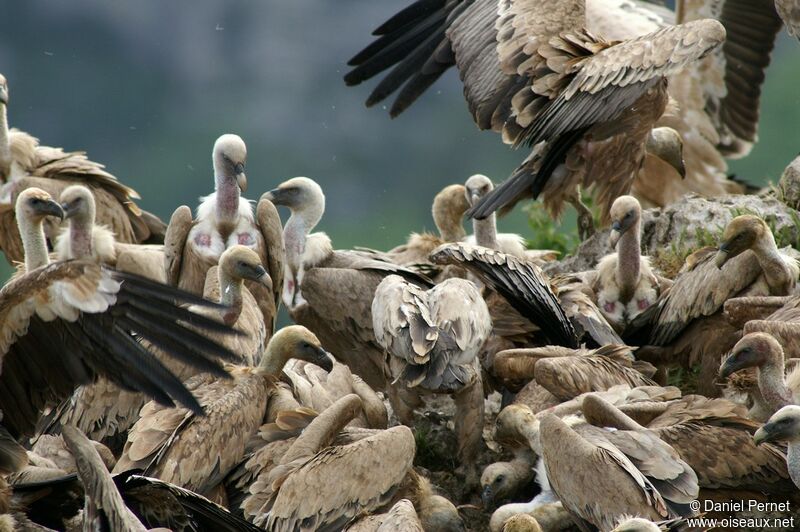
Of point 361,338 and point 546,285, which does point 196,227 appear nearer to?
point 361,338

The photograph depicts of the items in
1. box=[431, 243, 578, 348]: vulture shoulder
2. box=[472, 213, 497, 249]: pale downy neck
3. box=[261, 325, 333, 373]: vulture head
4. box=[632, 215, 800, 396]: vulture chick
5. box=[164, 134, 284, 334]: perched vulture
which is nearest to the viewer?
box=[261, 325, 333, 373]: vulture head

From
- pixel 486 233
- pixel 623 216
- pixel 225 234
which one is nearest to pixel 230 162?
pixel 225 234

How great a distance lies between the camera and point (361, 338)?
20.7 feet

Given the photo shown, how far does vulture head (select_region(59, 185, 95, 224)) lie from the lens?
6625 mm

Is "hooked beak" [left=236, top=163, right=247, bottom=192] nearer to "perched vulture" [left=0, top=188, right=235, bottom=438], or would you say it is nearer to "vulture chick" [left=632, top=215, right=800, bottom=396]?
"vulture chick" [left=632, top=215, right=800, bottom=396]

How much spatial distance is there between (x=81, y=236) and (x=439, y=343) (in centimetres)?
224

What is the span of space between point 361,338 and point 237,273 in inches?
29.4

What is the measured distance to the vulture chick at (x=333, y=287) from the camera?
6.25 m

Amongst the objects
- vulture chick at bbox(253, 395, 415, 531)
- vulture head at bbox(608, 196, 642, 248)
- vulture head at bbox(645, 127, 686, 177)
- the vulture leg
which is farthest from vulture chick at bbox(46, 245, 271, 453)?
vulture head at bbox(645, 127, 686, 177)

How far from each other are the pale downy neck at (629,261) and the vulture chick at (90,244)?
215 centimetres

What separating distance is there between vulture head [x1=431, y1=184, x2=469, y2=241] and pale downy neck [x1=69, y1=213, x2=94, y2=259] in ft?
6.33

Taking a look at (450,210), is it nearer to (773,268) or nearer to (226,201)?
(226,201)

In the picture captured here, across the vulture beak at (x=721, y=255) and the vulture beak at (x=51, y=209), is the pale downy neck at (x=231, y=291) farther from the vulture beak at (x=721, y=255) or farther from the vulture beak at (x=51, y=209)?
the vulture beak at (x=721, y=255)

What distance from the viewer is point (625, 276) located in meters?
6.45
